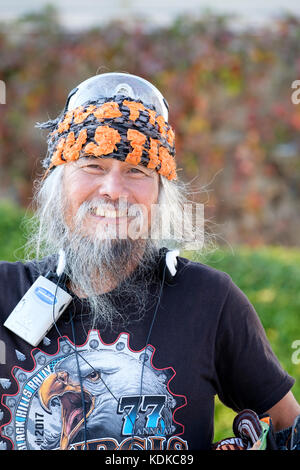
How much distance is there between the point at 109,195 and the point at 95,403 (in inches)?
29.1

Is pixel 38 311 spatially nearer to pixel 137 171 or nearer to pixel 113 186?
pixel 113 186

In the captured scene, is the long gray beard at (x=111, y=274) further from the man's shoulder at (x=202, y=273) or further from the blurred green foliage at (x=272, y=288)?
the blurred green foliage at (x=272, y=288)

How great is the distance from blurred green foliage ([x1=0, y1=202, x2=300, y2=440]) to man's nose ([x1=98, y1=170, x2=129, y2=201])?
5.24 feet

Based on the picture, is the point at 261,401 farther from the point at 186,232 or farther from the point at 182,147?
the point at 182,147

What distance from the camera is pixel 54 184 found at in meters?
2.26

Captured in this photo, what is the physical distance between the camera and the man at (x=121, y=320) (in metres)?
1.96

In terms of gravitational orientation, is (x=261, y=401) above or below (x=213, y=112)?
below

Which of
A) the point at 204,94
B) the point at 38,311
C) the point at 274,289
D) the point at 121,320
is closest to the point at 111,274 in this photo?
the point at 121,320

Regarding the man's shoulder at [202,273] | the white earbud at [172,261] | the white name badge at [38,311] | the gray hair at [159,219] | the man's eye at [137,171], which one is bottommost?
the white name badge at [38,311]

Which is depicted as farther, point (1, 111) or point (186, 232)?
point (1, 111)

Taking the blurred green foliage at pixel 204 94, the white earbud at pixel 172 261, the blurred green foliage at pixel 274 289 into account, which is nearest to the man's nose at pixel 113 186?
the white earbud at pixel 172 261
